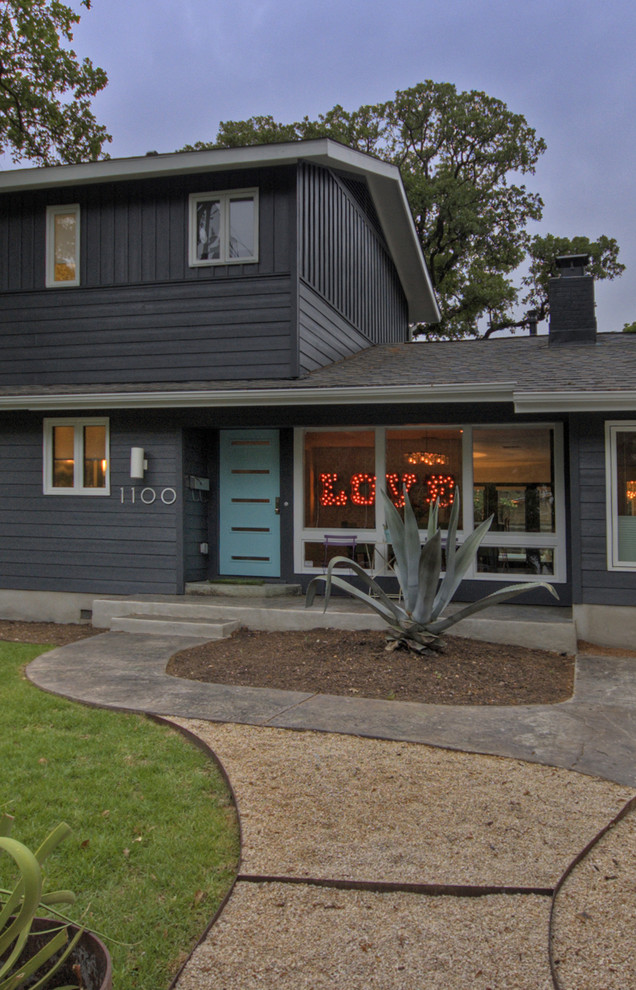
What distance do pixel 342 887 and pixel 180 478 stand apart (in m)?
6.41

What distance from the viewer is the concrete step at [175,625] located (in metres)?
7.27

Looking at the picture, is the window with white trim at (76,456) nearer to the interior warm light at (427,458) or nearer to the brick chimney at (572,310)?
the interior warm light at (427,458)

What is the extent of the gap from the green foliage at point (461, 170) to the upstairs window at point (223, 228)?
58.3 ft

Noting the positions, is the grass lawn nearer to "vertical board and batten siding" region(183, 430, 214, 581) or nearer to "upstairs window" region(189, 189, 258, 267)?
"vertical board and batten siding" region(183, 430, 214, 581)

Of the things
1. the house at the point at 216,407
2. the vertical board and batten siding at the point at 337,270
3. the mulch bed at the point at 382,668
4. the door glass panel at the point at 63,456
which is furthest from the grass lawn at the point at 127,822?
the vertical board and batten siding at the point at 337,270

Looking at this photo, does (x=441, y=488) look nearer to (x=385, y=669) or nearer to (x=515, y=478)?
(x=515, y=478)

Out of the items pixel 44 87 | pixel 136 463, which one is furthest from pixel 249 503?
pixel 44 87

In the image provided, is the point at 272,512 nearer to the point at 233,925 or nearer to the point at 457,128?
the point at 233,925

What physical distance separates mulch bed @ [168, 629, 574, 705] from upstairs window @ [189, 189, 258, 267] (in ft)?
16.3

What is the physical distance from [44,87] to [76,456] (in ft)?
41.8

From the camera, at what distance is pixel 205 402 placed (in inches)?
317

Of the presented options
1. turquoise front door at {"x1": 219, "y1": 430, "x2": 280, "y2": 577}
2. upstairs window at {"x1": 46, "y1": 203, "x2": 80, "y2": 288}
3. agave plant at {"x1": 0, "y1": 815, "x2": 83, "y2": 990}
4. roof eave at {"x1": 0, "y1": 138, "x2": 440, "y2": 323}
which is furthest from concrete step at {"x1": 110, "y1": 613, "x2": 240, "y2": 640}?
agave plant at {"x1": 0, "y1": 815, "x2": 83, "y2": 990}

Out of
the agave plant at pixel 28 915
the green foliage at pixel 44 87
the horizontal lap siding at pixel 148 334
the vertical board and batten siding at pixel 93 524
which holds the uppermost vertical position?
the green foliage at pixel 44 87

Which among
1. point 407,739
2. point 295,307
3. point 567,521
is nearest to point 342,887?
point 407,739
